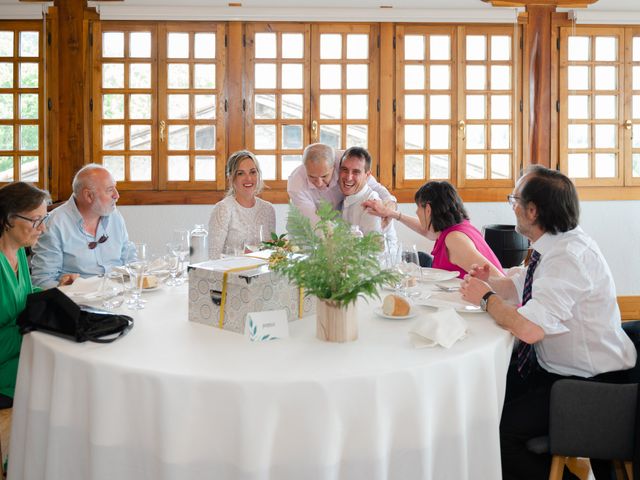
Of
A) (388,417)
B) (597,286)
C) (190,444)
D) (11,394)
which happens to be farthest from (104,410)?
(597,286)

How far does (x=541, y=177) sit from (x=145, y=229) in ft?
12.5

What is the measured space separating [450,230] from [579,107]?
3205 millimetres

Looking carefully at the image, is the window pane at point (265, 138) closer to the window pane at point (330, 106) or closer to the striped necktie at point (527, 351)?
the window pane at point (330, 106)

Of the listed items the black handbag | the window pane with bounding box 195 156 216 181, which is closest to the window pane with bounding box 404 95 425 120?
the window pane with bounding box 195 156 216 181

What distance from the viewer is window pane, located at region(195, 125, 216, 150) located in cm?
505

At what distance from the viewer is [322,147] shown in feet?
12.3

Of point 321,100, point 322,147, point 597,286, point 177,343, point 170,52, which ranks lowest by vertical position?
point 177,343

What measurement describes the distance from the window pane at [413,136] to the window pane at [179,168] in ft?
6.56

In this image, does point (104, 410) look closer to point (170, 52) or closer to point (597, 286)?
point (597, 286)

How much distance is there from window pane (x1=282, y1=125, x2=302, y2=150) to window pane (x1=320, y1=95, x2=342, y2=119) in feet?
0.85

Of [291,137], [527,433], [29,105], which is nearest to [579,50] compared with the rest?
[291,137]

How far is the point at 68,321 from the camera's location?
166 centimetres

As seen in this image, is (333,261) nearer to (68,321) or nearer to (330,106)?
(68,321)

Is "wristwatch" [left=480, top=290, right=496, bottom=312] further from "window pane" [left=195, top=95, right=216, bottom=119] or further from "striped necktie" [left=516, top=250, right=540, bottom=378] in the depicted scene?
"window pane" [left=195, top=95, right=216, bottom=119]
